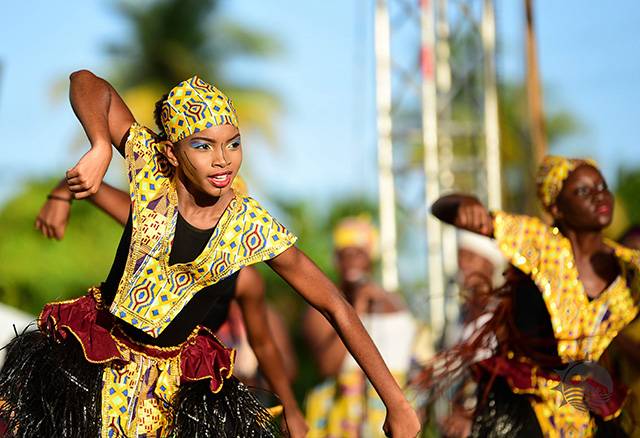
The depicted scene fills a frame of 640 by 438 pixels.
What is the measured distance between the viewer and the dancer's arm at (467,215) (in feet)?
18.3

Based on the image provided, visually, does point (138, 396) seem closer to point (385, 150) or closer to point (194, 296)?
point (194, 296)

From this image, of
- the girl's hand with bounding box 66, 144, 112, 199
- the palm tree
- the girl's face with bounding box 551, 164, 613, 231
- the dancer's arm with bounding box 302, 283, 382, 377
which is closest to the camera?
the girl's hand with bounding box 66, 144, 112, 199

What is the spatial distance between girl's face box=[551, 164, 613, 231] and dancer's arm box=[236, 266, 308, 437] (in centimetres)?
141

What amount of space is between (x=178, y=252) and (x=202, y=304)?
0.82ft

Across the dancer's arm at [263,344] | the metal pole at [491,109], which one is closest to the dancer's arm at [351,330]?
the dancer's arm at [263,344]

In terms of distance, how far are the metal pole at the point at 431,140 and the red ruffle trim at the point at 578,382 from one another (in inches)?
170

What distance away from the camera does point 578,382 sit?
5371mm

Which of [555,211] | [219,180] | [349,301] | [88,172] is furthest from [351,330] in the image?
[349,301]

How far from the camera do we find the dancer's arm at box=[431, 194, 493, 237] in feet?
18.3

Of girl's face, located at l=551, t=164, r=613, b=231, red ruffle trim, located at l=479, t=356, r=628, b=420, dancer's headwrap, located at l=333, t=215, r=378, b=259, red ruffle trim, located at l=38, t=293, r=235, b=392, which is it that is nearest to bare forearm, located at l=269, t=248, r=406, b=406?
red ruffle trim, located at l=38, t=293, r=235, b=392

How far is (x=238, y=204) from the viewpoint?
14.1ft

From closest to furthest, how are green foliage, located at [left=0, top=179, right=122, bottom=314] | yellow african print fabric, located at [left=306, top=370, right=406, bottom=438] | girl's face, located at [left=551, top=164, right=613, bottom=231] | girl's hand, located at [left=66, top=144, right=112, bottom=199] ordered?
1. girl's hand, located at [left=66, top=144, right=112, bottom=199]
2. girl's face, located at [left=551, top=164, right=613, bottom=231]
3. yellow african print fabric, located at [left=306, top=370, right=406, bottom=438]
4. green foliage, located at [left=0, top=179, right=122, bottom=314]

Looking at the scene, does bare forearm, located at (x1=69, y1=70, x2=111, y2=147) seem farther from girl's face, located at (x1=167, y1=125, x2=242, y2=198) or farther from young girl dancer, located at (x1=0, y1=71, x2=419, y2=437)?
girl's face, located at (x1=167, y1=125, x2=242, y2=198)

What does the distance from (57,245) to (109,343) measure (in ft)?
44.7
